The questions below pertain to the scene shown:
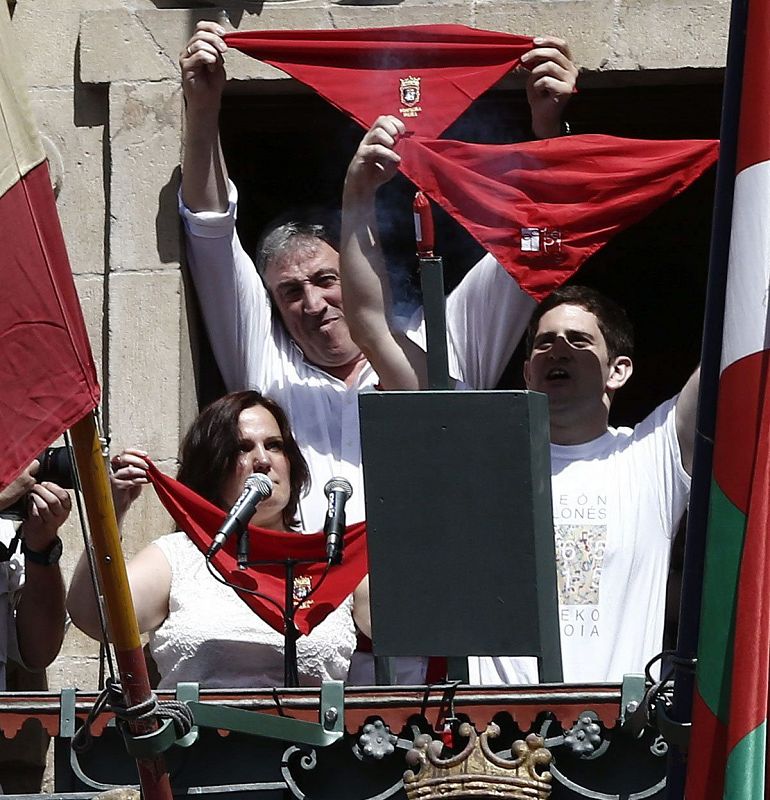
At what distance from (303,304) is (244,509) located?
135 cm

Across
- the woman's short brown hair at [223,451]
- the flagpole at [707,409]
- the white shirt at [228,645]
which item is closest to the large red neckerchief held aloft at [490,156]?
the woman's short brown hair at [223,451]

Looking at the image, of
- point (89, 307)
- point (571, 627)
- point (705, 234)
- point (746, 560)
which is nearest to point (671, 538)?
point (571, 627)

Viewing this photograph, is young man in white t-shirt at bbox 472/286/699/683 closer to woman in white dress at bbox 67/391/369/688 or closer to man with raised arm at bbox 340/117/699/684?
man with raised arm at bbox 340/117/699/684

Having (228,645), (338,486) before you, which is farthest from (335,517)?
(228,645)

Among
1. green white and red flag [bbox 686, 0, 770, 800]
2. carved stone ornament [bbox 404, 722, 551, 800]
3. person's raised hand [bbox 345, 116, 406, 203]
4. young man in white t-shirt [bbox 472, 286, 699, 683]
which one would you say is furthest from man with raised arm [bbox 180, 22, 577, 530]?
green white and red flag [bbox 686, 0, 770, 800]

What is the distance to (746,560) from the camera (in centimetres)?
591

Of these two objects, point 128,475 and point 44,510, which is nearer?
point 44,510

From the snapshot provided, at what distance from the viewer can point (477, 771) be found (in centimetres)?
680

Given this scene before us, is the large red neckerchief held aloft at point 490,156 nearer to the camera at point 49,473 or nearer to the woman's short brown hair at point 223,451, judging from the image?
the woman's short brown hair at point 223,451

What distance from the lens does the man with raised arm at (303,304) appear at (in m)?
8.05

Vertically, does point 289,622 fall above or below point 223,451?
below

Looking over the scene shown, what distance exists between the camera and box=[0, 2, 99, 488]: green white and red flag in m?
5.80

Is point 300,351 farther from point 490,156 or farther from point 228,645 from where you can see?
point 228,645

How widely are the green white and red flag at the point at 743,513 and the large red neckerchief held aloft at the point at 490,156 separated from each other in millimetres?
1925
